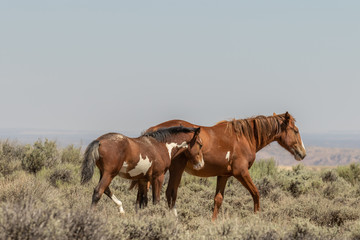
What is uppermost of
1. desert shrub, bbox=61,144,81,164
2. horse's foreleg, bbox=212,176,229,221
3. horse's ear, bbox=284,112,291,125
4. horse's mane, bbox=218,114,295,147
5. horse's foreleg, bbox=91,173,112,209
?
horse's ear, bbox=284,112,291,125

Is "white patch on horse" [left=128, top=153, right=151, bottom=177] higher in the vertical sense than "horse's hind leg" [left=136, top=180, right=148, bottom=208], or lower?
higher

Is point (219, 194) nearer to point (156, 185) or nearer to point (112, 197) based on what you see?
point (156, 185)

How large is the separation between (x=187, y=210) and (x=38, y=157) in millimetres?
7987

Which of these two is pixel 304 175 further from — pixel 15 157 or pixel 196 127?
pixel 15 157

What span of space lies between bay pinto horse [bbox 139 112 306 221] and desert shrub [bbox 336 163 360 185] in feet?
30.7

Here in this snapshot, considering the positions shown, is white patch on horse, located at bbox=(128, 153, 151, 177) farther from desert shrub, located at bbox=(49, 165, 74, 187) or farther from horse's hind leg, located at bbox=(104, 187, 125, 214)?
desert shrub, located at bbox=(49, 165, 74, 187)

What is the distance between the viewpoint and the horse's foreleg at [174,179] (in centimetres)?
1033

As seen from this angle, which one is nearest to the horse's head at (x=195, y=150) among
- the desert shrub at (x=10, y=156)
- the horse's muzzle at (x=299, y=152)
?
the horse's muzzle at (x=299, y=152)

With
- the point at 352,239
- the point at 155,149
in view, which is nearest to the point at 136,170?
the point at 155,149

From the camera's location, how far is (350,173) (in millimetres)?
20141

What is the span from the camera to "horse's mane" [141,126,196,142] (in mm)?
9926

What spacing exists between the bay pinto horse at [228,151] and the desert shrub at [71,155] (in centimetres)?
997

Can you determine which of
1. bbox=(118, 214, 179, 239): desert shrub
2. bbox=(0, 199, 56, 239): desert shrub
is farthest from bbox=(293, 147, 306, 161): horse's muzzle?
bbox=(0, 199, 56, 239): desert shrub

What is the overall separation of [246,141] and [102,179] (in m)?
3.53
